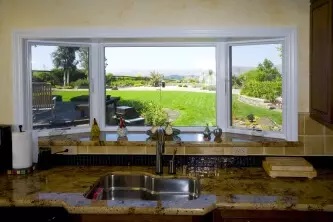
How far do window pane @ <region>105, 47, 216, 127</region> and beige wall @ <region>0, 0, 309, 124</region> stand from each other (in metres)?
0.44

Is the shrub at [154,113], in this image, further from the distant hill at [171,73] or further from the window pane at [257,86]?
the window pane at [257,86]

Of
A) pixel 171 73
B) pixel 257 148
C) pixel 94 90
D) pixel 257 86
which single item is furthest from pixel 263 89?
pixel 94 90

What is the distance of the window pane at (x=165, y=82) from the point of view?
3.23 m

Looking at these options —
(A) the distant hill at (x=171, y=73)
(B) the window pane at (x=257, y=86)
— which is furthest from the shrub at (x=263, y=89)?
(A) the distant hill at (x=171, y=73)

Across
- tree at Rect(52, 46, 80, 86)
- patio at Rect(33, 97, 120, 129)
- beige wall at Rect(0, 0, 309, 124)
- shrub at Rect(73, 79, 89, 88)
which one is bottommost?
patio at Rect(33, 97, 120, 129)

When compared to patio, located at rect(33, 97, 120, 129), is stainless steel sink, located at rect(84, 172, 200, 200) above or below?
below

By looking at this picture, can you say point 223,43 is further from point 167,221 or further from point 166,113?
point 167,221

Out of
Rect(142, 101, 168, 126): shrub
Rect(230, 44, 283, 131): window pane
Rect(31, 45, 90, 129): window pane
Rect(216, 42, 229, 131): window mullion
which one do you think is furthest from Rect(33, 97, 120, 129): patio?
Rect(230, 44, 283, 131): window pane

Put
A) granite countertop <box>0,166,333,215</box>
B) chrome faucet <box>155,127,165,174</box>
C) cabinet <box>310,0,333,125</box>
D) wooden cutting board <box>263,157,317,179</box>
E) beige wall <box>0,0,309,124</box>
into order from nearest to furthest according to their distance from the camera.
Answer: granite countertop <box>0,166,333,215</box>
cabinet <box>310,0,333,125</box>
wooden cutting board <box>263,157,317,179</box>
chrome faucet <box>155,127,165,174</box>
beige wall <box>0,0,309,124</box>

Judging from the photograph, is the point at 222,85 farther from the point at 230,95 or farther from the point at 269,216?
the point at 269,216

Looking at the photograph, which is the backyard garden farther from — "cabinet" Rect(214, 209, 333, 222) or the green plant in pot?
"cabinet" Rect(214, 209, 333, 222)

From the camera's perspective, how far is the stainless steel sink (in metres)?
2.58

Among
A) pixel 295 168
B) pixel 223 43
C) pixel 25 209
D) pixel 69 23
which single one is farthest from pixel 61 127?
pixel 295 168

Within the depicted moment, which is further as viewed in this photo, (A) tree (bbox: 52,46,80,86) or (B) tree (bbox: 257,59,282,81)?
(A) tree (bbox: 52,46,80,86)
